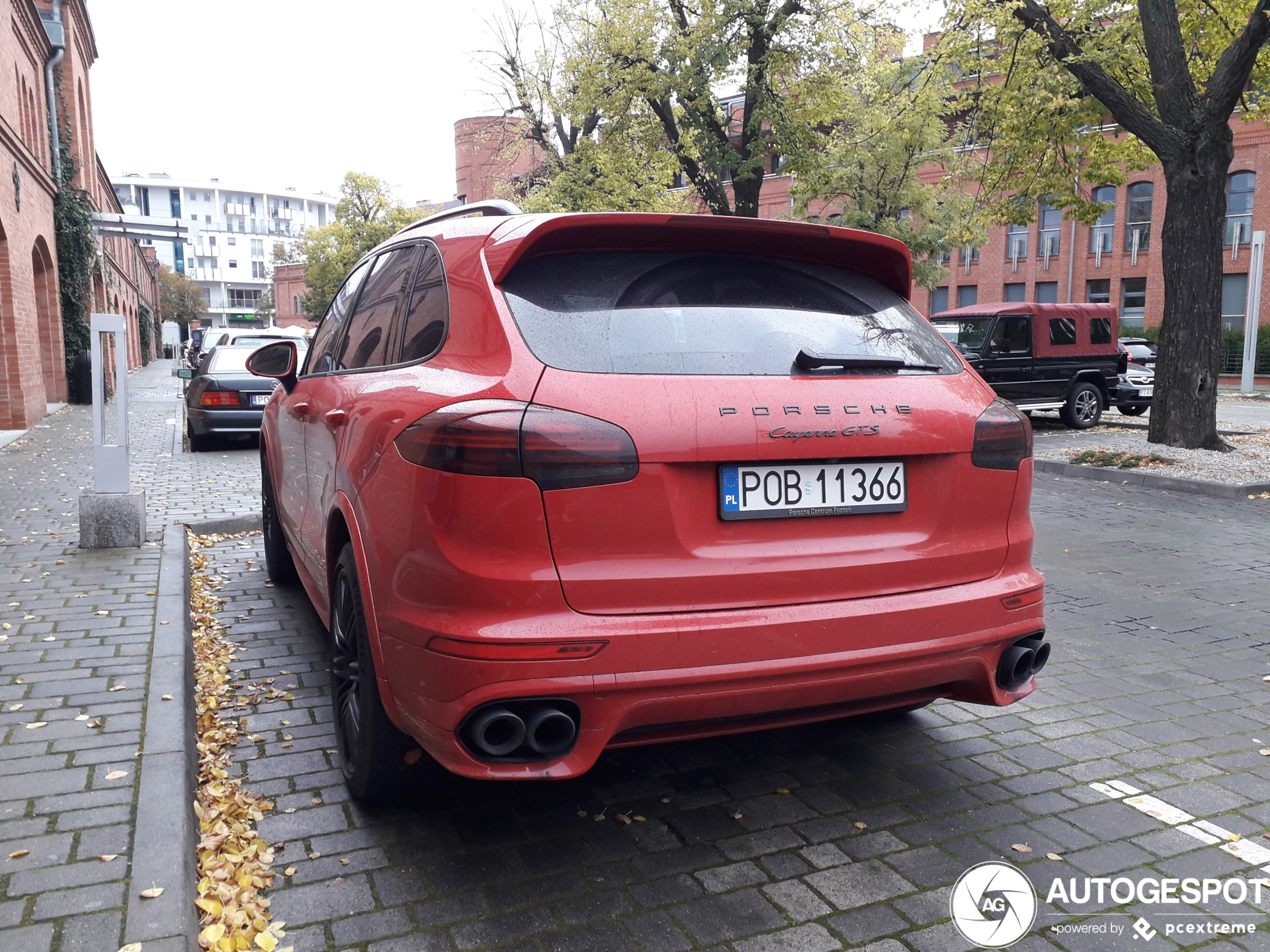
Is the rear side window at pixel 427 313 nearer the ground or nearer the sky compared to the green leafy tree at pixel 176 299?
nearer the ground

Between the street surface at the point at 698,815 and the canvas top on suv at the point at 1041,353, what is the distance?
13121mm

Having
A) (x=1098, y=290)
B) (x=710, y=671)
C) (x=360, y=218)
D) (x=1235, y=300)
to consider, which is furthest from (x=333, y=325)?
Result: (x=360, y=218)

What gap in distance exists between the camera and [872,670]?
2.73 metres

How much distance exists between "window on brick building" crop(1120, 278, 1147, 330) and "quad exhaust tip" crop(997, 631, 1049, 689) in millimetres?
43778

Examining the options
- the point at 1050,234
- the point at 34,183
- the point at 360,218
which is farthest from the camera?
the point at 360,218

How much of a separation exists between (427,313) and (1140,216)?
1783 inches

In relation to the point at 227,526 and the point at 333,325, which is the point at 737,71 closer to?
the point at 227,526

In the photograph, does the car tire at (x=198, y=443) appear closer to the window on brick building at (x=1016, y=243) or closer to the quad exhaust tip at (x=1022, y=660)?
the quad exhaust tip at (x=1022, y=660)

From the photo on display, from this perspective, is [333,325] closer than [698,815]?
No

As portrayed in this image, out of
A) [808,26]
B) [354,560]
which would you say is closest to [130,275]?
[808,26]

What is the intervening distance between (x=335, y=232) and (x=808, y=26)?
210 ft

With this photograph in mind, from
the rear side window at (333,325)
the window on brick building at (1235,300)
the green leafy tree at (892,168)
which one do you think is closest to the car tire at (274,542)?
the rear side window at (333,325)

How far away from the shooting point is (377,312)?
3816mm

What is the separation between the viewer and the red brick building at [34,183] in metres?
15.4
